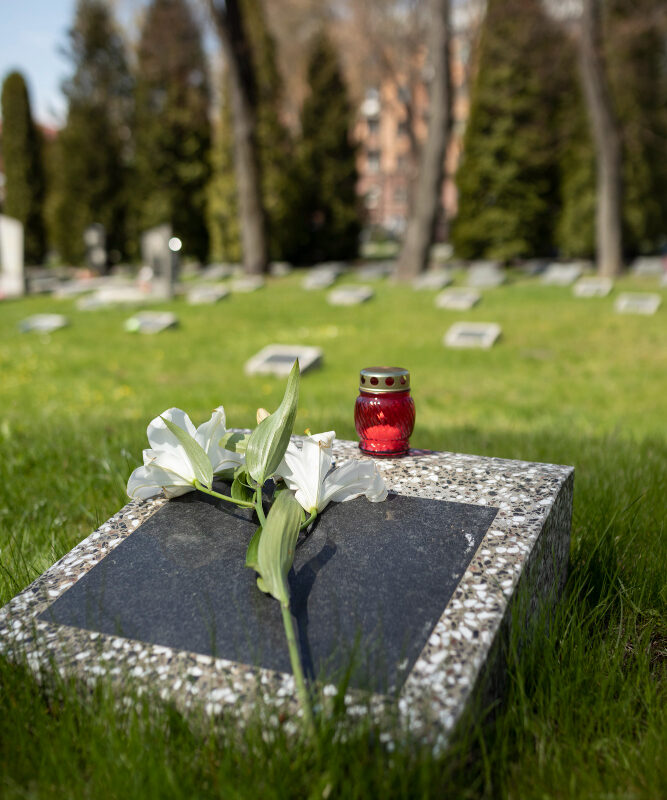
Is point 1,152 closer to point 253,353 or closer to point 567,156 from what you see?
point 567,156

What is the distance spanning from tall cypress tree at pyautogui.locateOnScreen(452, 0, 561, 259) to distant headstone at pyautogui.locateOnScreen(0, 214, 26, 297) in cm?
865

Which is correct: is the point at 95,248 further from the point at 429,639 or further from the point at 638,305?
the point at 429,639

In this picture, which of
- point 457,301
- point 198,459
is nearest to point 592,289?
point 457,301

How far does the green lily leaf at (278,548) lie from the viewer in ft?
4.06

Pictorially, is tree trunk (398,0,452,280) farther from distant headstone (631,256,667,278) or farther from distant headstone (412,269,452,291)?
distant headstone (631,256,667,278)

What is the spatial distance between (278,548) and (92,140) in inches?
731

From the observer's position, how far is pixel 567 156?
47.7ft

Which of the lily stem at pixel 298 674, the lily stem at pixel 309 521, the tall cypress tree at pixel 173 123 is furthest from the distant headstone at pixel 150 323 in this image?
the tall cypress tree at pixel 173 123

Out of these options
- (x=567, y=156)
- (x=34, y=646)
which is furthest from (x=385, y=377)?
(x=567, y=156)

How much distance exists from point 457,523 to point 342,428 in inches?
79.4

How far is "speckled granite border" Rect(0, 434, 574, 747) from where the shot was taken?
112cm

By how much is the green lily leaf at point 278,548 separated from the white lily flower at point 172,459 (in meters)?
Answer: 0.30

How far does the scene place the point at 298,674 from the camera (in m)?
1.10

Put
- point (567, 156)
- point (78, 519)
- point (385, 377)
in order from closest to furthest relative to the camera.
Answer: point (385, 377)
point (78, 519)
point (567, 156)
